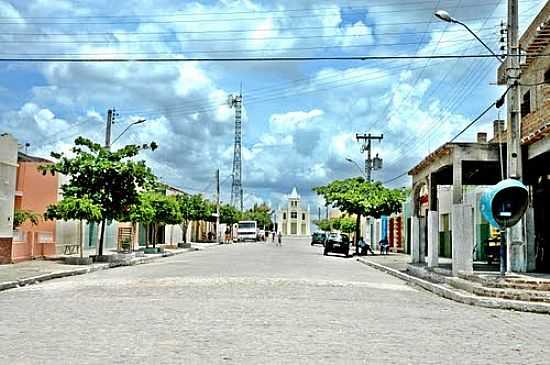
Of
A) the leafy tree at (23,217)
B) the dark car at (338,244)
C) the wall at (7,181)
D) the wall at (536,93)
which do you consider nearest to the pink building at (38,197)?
the leafy tree at (23,217)

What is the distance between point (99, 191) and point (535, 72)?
1942 cm

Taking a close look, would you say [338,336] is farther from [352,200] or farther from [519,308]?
[352,200]

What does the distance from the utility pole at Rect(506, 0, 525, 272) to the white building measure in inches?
5123

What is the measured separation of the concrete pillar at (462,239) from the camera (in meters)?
20.8

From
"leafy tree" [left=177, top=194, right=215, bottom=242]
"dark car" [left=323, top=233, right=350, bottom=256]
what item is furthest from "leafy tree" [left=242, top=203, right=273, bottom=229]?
"dark car" [left=323, top=233, right=350, bottom=256]

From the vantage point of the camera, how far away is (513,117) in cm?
2109

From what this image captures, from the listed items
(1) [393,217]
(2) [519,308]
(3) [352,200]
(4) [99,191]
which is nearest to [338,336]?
(2) [519,308]

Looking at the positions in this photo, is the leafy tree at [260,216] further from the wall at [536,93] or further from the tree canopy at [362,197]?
the wall at [536,93]

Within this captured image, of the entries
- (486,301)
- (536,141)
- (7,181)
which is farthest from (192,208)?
(486,301)

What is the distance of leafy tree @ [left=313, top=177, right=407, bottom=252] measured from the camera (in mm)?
45156

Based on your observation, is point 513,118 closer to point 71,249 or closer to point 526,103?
point 526,103

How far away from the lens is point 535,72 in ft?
90.5

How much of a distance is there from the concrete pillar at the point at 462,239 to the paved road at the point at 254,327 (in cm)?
274

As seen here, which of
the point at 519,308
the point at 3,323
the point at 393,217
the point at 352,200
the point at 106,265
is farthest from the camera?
the point at 393,217
